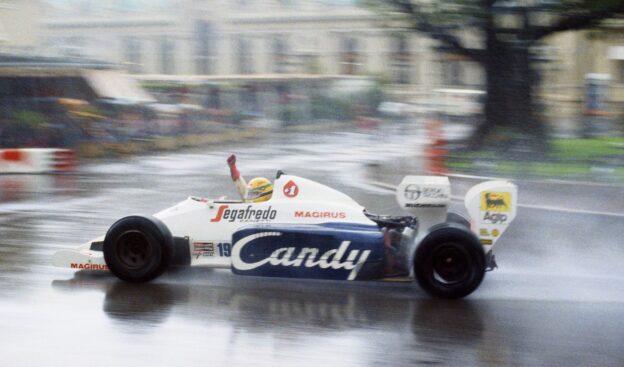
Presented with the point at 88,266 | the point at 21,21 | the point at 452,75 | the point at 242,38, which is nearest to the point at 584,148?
the point at 88,266

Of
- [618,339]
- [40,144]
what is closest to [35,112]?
[40,144]

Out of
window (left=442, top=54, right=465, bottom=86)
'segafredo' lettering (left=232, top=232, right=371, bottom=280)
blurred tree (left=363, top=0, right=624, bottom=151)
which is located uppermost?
window (left=442, top=54, right=465, bottom=86)

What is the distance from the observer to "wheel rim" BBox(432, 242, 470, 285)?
7.76 metres

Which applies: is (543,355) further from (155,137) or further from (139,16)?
(139,16)

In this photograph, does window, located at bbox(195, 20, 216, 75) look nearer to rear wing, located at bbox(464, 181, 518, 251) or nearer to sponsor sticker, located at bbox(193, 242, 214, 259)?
sponsor sticker, located at bbox(193, 242, 214, 259)

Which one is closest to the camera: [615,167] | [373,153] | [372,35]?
[615,167]

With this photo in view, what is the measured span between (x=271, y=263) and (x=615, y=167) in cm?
975

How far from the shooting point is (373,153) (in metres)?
25.8

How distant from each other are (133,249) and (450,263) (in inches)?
111

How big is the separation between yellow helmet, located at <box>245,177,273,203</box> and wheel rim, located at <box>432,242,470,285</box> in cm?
165

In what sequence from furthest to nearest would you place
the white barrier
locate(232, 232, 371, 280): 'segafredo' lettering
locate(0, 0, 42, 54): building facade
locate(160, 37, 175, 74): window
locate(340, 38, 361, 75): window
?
locate(160, 37, 175, 74): window
locate(340, 38, 361, 75): window
locate(0, 0, 42, 54): building facade
the white barrier
locate(232, 232, 371, 280): 'segafredo' lettering

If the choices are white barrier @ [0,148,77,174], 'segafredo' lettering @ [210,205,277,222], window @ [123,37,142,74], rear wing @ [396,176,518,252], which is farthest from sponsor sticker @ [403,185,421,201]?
window @ [123,37,142,74]

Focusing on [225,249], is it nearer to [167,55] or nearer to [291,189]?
[291,189]

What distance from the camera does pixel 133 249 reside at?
8.34 metres
